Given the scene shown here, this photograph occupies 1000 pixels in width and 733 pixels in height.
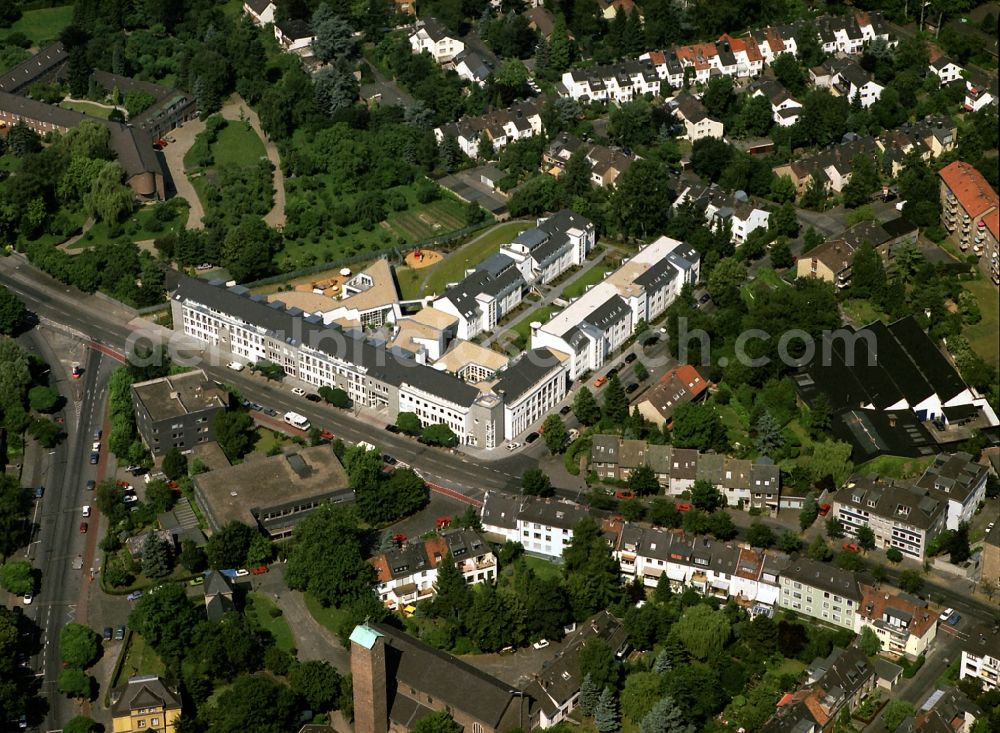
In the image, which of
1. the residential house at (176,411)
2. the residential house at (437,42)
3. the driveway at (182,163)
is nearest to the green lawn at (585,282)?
the residential house at (176,411)

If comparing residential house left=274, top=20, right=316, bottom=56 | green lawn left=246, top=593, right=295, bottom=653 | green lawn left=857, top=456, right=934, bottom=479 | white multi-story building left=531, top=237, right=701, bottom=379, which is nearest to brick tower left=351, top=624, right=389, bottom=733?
green lawn left=246, top=593, right=295, bottom=653

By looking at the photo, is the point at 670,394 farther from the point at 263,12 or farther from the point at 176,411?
the point at 263,12

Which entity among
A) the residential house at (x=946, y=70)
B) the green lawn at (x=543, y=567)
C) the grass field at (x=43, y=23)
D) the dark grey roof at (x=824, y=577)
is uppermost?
the grass field at (x=43, y=23)

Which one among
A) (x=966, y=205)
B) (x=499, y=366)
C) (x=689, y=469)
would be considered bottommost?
(x=689, y=469)

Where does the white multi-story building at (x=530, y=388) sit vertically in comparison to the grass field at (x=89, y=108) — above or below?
below

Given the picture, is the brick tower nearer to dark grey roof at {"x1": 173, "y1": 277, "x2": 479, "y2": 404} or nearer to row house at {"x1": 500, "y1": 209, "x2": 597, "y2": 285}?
dark grey roof at {"x1": 173, "y1": 277, "x2": 479, "y2": 404}

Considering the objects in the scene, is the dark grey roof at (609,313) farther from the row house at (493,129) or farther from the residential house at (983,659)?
the residential house at (983,659)

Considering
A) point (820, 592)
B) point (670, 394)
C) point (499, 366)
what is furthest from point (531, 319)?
point (820, 592)
